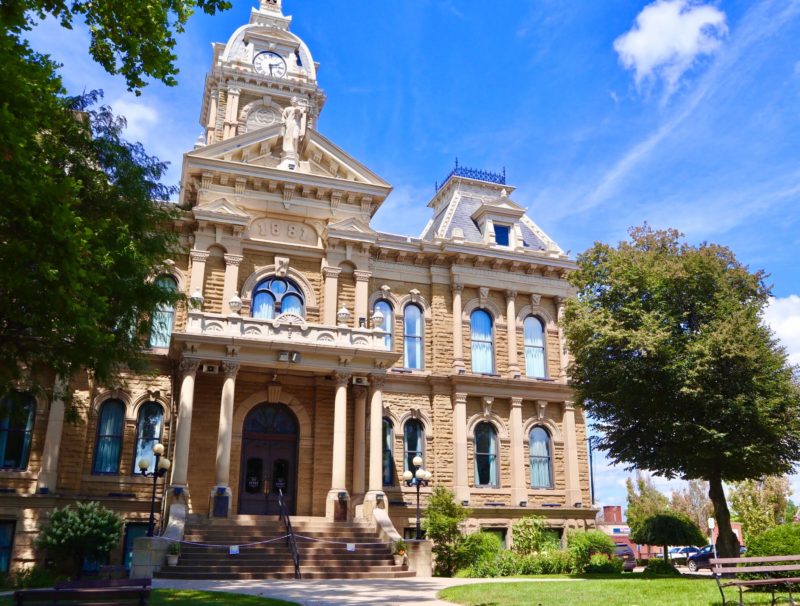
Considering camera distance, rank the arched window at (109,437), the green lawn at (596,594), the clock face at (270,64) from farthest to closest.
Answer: the clock face at (270,64) → the arched window at (109,437) → the green lawn at (596,594)

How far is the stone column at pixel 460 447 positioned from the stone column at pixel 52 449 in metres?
14.2

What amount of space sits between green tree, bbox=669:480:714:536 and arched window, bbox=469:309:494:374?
43487 mm

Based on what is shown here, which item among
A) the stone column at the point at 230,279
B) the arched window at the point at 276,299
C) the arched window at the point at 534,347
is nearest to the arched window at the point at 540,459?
the arched window at the point at 534,347

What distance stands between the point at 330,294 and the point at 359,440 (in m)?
5.67

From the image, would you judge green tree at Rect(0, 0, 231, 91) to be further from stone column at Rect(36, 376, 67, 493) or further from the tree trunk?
the tree trunk

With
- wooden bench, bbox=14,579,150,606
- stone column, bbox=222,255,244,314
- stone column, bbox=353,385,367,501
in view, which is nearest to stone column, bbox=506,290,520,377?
stone column, bbox=353,385,367,501

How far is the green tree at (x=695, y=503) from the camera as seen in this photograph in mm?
66438

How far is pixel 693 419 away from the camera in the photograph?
21.0 metres

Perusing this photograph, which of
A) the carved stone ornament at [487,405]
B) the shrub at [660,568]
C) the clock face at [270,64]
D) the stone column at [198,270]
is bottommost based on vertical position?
the shrub at [660,568]

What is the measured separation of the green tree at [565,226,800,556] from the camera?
2058 centimetres

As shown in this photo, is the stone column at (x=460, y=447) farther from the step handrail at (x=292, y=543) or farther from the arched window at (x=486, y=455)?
the step handrail at (x=292, y=543)

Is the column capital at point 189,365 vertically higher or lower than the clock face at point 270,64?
lower

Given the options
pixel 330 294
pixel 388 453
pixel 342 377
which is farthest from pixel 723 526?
pixel 330 294

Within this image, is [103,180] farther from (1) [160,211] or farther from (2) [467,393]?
(2) [467,393]
